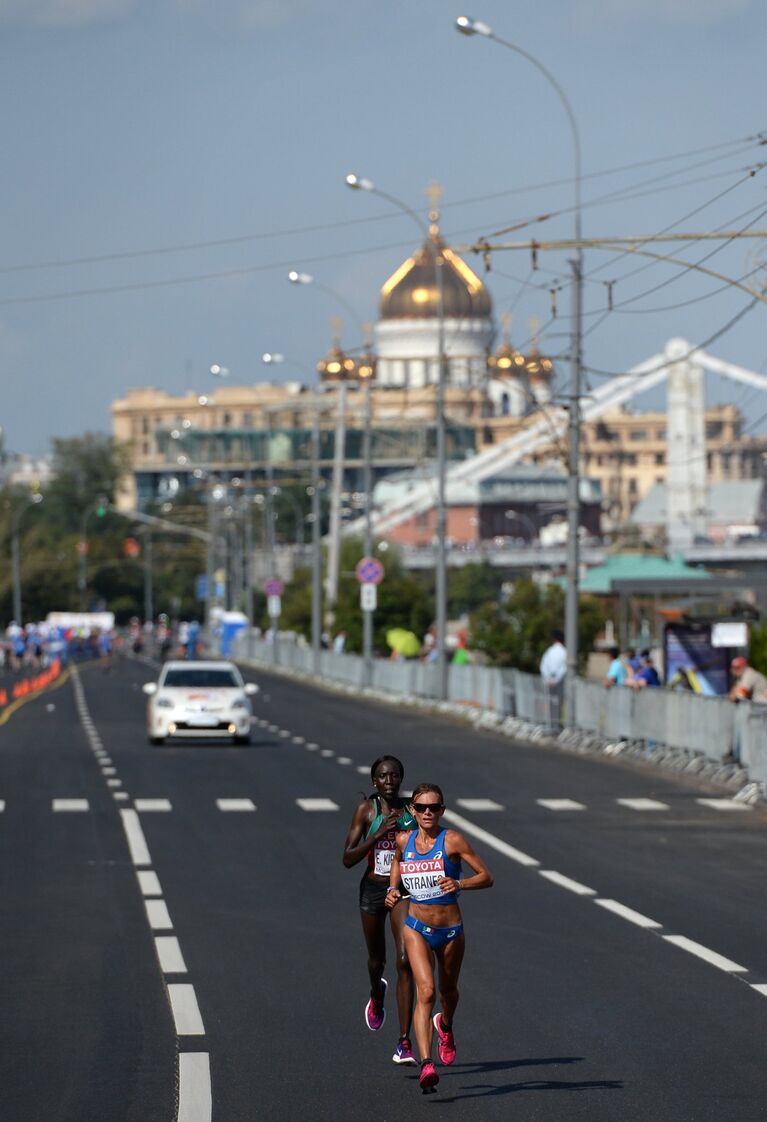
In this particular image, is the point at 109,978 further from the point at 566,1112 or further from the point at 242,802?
the point at 242,802

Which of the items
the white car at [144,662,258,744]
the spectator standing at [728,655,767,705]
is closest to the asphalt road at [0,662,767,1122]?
the spectator standing at [728,655,767,705]

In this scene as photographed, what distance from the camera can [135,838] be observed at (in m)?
21.9

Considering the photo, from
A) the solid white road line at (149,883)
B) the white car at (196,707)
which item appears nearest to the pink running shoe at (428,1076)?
the solid white road line at (149,883)

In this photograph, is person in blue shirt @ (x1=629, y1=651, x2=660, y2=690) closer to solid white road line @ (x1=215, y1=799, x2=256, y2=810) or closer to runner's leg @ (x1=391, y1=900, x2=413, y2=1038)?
solid white road line @ (x1=215, y1=799, x2=256, y2=810)

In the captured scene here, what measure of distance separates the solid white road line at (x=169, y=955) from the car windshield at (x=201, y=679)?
24720 millimetres

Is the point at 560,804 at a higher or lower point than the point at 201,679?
lower

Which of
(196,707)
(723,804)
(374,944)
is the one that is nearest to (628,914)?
(374,944)

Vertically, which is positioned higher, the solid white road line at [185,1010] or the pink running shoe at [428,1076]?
the pink running shoe at [428,1076]

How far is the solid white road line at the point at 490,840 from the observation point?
20.2 metres

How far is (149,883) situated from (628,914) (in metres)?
3.81

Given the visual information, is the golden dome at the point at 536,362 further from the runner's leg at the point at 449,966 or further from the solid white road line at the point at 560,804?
the runner's leg at the point at 449,966

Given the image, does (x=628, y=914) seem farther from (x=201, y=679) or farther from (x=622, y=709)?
(x=201, y=679)

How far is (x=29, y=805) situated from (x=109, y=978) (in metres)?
13.0

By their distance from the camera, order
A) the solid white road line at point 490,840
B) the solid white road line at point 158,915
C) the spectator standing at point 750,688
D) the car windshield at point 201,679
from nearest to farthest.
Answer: the solid white road line at point 158,915, the solid white road line at point 490,840, the spectator standing at point 750,688, the car windshield at point 201,679
